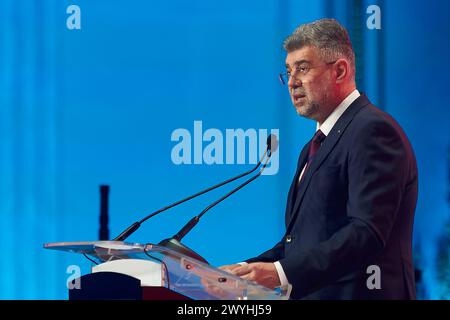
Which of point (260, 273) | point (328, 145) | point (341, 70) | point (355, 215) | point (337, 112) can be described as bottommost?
point (260, 273)

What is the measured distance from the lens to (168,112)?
3.58 m

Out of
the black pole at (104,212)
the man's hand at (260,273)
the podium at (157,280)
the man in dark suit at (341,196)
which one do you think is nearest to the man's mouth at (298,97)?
the man in dark suit at (341,196)

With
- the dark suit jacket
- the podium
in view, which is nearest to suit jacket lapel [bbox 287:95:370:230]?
the dark suit jacket

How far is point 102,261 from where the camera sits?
6.97ft

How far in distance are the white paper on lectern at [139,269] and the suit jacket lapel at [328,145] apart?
644 millimetres

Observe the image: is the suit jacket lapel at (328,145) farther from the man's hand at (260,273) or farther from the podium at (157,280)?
the podium at (157,280)

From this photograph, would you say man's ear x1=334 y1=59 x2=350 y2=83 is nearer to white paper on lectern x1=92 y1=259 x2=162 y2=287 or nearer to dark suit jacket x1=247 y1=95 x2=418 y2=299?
dark suit jacket x1=247 y1=95 x2=418 y2=299

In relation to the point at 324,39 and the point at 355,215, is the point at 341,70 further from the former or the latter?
the point at 355,215

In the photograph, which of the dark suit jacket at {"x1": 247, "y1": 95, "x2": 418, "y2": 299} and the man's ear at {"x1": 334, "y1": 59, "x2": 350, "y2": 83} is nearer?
the dark suit jacket at {"x1": 247, "y1": 95, "x2": 418, "y2": 299}

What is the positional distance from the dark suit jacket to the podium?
0.77ft

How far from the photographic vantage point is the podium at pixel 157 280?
1844mm

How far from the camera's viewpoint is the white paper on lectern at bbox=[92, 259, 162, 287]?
74.3 inches

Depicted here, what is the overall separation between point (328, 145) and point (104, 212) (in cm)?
158

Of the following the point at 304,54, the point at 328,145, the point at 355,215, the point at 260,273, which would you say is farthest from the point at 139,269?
the point at 304,54
